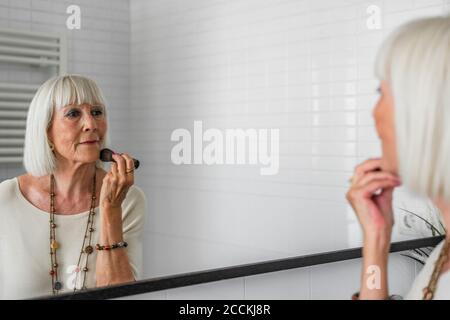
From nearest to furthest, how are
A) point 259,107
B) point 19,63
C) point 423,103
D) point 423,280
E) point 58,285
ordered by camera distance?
1. point 423,103
2. point 423,280
3. point 58,285
4. point 19,63
5. point 259,107

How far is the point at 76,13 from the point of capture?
148cm

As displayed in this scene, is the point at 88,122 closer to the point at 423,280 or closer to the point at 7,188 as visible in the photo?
the point at 7,188

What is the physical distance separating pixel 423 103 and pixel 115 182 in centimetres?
59

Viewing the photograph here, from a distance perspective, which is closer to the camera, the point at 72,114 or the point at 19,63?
the point at 72,114

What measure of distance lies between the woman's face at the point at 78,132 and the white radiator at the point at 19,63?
0.21 metres

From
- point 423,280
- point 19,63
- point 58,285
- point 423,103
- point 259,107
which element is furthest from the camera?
point 259,107

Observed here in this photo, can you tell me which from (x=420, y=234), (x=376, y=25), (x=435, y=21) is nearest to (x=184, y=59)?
(x=376, y=25)

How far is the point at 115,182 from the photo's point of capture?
42.6 inches

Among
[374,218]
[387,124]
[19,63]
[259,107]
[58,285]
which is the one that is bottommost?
[58,285]

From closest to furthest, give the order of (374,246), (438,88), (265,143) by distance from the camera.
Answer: (438,88) → (374,246) → (265,143)

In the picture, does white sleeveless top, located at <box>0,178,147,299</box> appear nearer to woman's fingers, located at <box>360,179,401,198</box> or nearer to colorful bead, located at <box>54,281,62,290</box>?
colorful bead, located at <box>54,281,62,290</box>

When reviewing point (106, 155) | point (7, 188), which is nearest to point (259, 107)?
point (106, 155)
